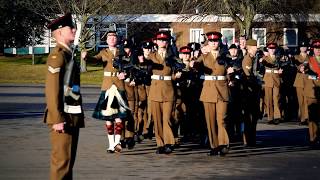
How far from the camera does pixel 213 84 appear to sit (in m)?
14.2

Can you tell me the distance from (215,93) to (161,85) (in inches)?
39.6

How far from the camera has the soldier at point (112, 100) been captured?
565 inches

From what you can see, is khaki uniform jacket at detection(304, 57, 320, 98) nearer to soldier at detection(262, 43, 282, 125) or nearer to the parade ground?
the parade ground

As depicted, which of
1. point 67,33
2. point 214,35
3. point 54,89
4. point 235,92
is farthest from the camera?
point 235,92

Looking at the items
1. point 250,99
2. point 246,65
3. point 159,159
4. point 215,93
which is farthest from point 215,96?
point 246,65

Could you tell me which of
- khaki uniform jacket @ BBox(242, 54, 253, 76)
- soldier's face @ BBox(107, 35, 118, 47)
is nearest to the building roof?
khaki uniform jacket @ BBox(242, 54, 253, 76)

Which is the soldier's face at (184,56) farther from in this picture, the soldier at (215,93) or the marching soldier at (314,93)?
the marching soldier at (314,93)

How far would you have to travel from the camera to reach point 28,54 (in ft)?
214

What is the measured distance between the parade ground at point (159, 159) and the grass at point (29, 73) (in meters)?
25.6

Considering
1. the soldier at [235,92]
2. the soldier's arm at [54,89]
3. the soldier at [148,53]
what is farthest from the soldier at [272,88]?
the soldier's arm at [54,89]

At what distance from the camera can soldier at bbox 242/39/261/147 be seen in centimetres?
1587

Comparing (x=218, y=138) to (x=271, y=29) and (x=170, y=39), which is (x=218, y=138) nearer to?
(x=170, y=39)

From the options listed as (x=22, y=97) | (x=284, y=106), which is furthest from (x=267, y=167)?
(x=22, y=97)

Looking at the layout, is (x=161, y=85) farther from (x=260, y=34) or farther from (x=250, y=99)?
(x=260, y=34)
